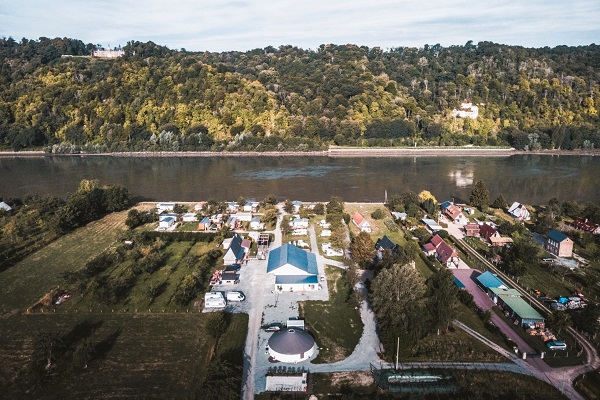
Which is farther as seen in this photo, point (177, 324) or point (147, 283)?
point (147, 283)

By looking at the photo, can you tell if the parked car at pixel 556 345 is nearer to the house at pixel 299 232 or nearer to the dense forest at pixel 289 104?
the house at pixel 299 232

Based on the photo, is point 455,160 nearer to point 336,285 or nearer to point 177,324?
point 336,285

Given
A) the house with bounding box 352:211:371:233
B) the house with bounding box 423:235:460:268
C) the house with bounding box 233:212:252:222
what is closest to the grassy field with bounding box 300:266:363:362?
the house with bounding box 423:235:460:268

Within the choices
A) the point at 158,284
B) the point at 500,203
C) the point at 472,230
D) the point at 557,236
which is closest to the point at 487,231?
the point at 472,230

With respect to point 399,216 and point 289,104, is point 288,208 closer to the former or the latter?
point 399,216

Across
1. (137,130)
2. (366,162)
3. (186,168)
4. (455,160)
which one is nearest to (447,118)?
(455,160)

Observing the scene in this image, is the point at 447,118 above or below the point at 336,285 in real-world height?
above

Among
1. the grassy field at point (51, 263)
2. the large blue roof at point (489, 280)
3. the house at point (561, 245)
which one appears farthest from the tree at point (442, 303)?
the grassy field at point (51, 263)

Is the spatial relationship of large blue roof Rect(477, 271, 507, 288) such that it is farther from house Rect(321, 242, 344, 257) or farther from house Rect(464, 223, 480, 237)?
house Rect(321, 242, 344, 257)
